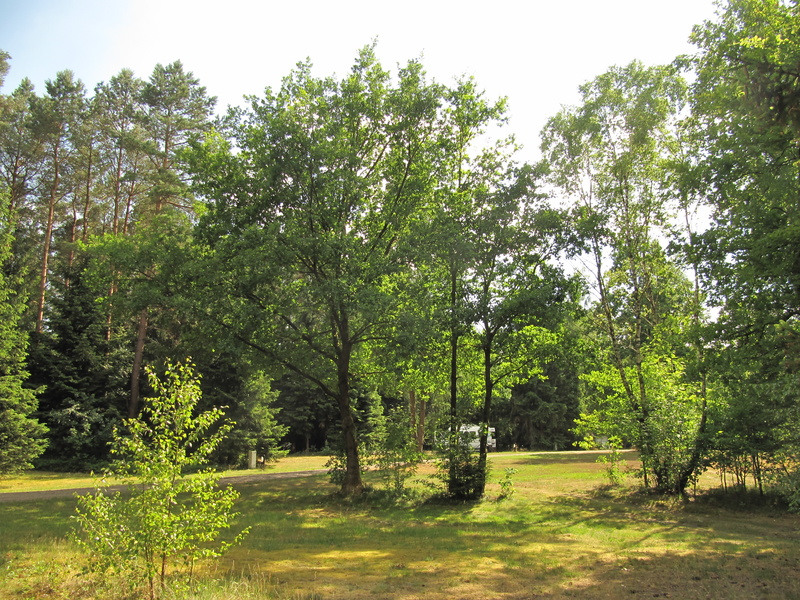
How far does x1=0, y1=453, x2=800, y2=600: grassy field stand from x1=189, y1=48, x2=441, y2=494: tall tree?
3873 mm

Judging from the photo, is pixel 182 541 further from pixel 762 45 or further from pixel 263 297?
pixel 762 45

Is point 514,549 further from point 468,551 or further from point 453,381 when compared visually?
point 453,381

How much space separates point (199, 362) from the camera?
22.8 meters

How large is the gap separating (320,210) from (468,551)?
30.7ft

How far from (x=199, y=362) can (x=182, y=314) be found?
8.88m

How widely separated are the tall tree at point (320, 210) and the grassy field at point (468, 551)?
3873mm

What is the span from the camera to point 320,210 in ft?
47.5

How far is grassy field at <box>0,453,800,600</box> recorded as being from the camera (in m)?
6.87

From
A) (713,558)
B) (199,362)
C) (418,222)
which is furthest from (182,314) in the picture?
(713,558)

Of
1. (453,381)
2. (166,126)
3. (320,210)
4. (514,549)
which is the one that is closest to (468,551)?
(514,549)

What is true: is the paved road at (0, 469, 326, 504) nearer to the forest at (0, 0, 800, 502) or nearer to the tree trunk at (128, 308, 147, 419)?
the forest at (0, 0, 800, 502)

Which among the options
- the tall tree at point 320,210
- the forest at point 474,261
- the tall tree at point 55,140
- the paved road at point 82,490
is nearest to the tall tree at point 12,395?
the forest at point 474,261

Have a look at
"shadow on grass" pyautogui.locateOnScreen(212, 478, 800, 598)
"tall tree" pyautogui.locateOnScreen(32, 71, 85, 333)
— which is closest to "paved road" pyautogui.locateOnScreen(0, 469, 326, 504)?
"shadow on grass" pyautogui.locateOnScreen(212, 478, 800, 598)

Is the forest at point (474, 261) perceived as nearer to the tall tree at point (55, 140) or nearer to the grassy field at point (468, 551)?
the grassy field at point (468, 551)
